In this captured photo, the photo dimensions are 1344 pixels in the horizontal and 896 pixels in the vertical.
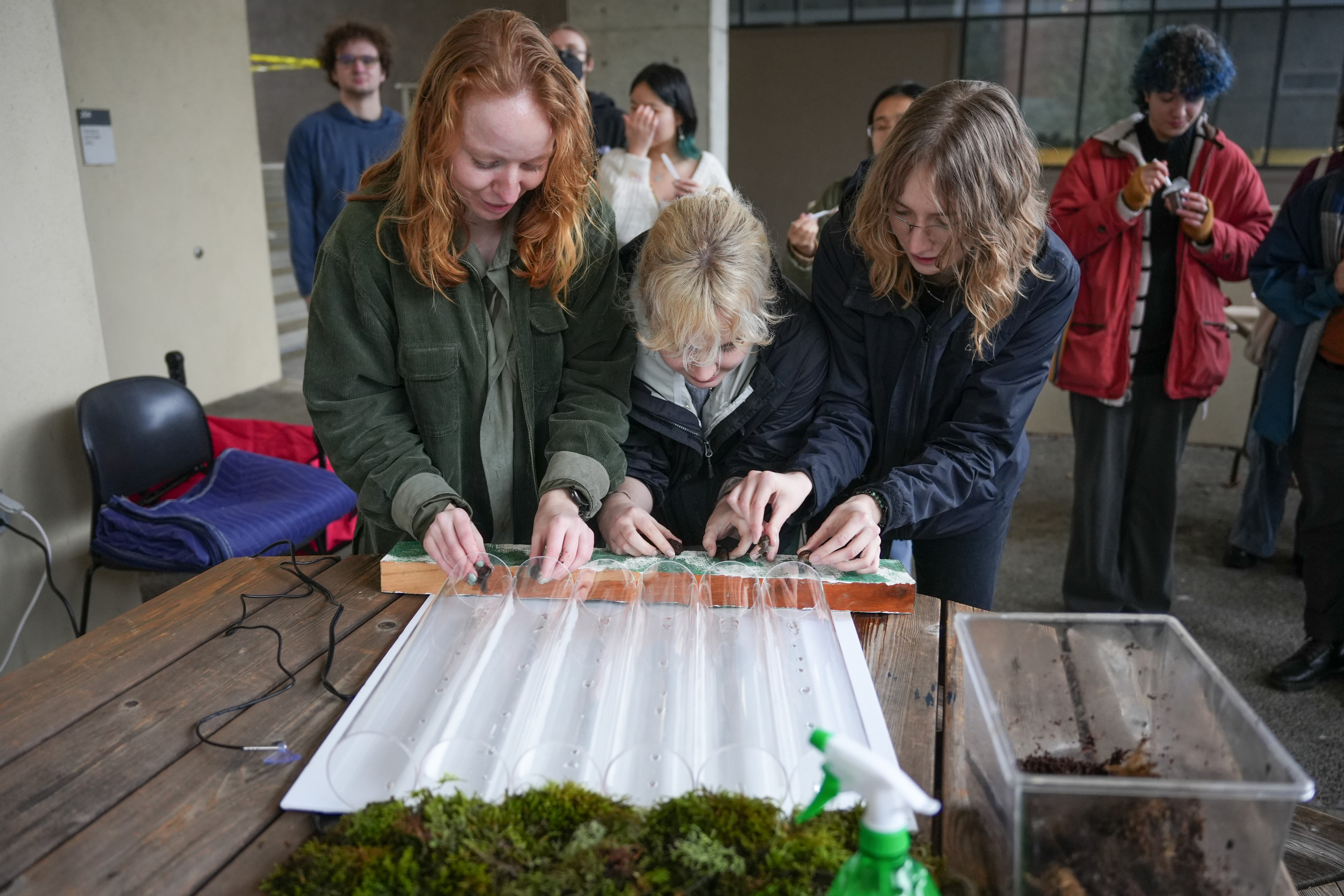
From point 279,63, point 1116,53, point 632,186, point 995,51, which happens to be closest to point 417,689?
point 632,186

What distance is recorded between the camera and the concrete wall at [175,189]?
425cm

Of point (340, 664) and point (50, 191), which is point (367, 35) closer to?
point (50, 191)

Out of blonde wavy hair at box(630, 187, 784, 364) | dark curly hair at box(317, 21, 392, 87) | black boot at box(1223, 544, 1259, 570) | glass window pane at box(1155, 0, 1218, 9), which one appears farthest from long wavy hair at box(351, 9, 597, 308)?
glass window pane at box(1155, 0, 1218, 9)

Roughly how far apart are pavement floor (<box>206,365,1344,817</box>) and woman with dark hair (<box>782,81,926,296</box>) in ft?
4.10

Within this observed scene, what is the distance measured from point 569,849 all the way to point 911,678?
54 cm

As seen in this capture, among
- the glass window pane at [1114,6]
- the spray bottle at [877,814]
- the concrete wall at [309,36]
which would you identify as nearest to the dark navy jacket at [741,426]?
the spray bottle at [877,814]

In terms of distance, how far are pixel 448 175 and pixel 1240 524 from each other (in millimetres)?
3335

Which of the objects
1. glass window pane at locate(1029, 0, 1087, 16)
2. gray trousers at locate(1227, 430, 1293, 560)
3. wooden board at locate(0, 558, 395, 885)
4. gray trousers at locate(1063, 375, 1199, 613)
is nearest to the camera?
wooden board at locate(0, 558, 395, 885)

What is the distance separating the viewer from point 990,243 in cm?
149

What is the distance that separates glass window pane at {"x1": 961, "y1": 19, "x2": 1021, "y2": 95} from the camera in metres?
9.84

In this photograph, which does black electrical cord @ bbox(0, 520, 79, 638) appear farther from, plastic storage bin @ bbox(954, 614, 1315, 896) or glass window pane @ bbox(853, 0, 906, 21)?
glass window pane @ bbox(853, 0, 906, 21)

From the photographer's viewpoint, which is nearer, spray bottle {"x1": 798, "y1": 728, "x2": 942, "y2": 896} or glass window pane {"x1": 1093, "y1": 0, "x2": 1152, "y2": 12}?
spray bottle {"x1": 798, "y1": 728, "x2": 942, "y2": 896}

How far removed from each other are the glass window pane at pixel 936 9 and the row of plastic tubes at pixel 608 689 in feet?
32.5

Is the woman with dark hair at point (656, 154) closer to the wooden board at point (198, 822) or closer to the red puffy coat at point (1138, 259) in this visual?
the red puffy coat at point (1138, 259)
